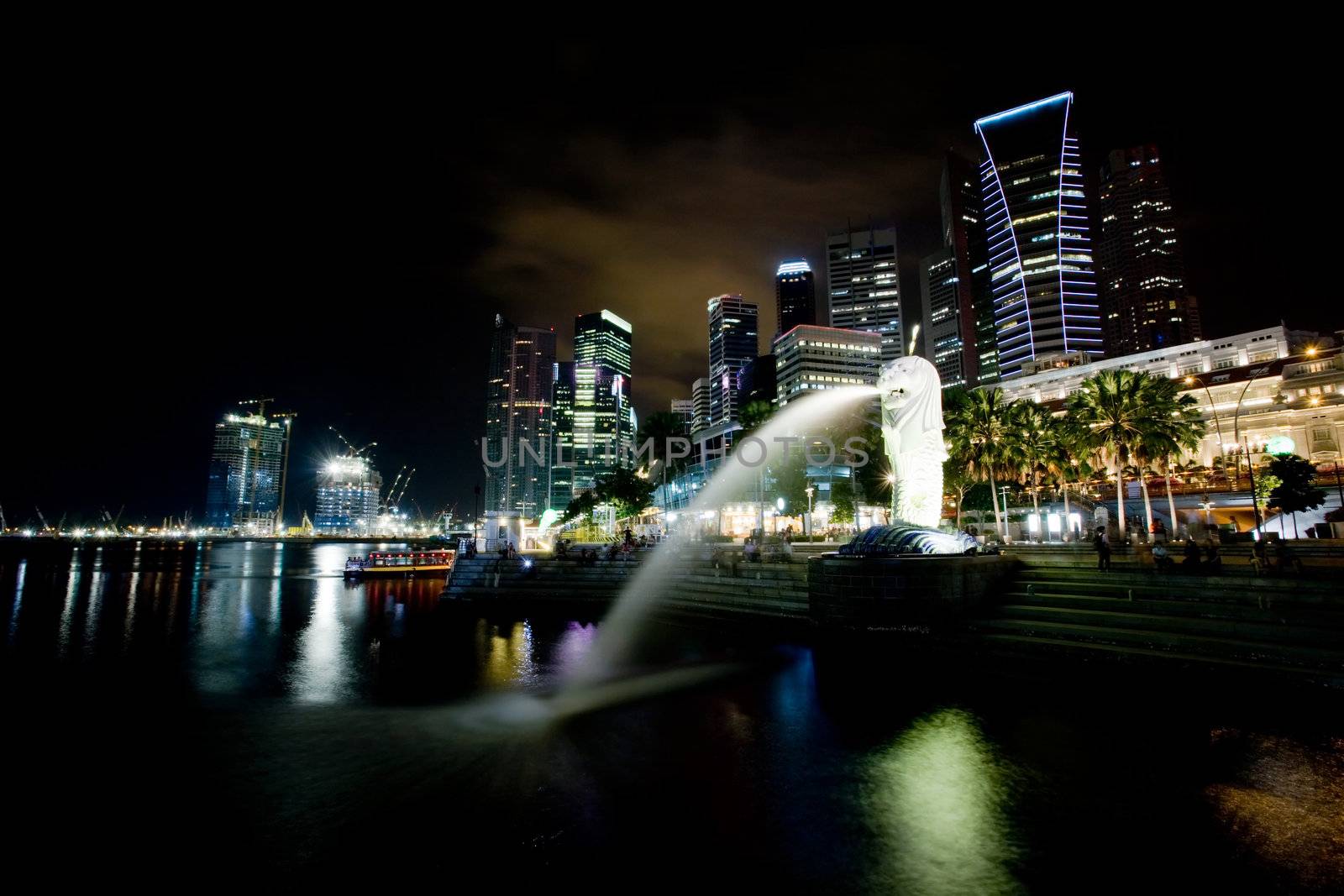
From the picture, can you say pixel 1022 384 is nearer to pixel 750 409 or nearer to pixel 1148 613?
pixel 750 409

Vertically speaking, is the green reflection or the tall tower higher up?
the tall tower

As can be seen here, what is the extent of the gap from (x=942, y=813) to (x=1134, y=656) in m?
8.60

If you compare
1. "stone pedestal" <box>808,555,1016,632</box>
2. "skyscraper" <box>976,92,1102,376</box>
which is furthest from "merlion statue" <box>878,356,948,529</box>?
"skyscraper" <box>976,92,1102,376</box>

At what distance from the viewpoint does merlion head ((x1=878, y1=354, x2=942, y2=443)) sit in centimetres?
1947

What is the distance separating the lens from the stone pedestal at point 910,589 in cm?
1730

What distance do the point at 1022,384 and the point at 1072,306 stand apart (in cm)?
5984

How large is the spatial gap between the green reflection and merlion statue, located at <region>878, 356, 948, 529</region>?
9401 millimetres

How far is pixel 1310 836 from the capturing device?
6910 millimetres

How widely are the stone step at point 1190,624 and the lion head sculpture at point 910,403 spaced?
5.77 meters

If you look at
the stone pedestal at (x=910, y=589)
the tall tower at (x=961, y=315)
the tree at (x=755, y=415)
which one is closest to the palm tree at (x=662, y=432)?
the tree at (x=755, y=415)

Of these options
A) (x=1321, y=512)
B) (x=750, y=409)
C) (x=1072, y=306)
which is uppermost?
(x=1072, y=306)

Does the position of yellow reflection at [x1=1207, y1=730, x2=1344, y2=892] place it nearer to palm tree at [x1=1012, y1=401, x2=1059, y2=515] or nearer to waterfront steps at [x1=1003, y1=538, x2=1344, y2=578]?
waterfront steps at [x1=1003, y1=538, x2=1344, y2=578]

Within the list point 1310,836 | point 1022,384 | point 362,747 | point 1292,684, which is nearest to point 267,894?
point 362,747

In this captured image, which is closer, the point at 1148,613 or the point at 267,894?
the point at 267,894
